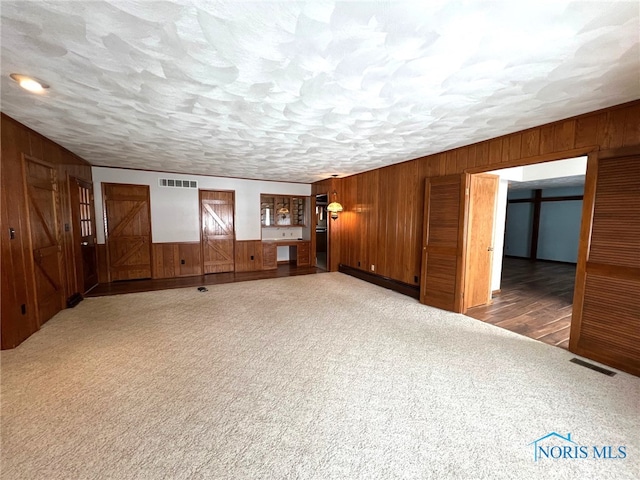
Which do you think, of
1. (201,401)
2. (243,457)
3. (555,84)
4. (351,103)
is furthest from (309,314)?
(555,84)

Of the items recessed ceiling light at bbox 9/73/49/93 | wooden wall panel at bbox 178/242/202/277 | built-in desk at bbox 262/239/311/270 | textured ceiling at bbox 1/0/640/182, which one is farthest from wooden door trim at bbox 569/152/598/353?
wooden wall panel at bbox 178/242/202/277

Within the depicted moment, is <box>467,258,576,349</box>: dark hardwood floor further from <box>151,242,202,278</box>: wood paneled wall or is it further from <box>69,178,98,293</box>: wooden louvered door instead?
<box>69,178,98,293</box>: wooden louvered door

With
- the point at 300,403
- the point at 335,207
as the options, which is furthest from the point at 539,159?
the point at 335,207

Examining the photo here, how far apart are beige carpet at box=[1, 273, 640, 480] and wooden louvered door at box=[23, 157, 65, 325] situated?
50cm

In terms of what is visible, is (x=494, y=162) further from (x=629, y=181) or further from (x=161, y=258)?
(x=161, y=258)

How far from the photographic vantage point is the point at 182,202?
661 cm

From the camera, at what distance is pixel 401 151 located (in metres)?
4.41

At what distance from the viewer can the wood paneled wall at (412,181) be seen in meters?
2.73

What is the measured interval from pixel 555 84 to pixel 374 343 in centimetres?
301

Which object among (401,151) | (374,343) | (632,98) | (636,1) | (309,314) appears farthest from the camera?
(401,151)

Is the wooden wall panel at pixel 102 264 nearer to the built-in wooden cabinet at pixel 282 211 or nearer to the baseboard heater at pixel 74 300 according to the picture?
the baseboard heater at pixel 74 300

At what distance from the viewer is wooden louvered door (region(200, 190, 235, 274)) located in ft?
22.7

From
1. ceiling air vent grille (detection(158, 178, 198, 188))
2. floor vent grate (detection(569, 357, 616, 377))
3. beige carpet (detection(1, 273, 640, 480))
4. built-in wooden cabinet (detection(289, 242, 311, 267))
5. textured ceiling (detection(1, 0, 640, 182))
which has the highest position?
→ textured ceiling (detection(1, 0, 640, 182))

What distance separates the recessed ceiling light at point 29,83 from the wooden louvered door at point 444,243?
4802mm
